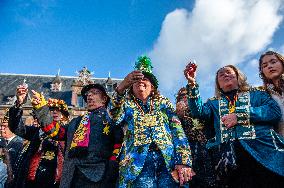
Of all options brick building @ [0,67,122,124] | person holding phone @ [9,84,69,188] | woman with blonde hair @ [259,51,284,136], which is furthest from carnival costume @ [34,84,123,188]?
brick building @ [0,67,122,124]

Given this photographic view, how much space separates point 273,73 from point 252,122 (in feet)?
2.67

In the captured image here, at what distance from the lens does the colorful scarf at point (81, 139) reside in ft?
13.3

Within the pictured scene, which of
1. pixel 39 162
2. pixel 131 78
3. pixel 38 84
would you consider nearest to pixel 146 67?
pixel 131 78

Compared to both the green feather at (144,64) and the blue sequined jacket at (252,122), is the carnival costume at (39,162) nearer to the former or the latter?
the green feather at (144,64)

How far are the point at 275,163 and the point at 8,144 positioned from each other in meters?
5.62

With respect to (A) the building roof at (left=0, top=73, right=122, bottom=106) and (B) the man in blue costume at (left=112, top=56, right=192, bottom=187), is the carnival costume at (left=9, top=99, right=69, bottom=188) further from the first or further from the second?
(A) the building roof at (left=0, top=73, right=122, bottom=106)

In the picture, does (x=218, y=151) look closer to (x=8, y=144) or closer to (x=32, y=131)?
(x=32, y=131)

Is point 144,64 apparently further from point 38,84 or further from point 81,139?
point 38,84

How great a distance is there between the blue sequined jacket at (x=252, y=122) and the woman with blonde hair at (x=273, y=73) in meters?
0.11

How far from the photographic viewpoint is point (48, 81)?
3359 cm

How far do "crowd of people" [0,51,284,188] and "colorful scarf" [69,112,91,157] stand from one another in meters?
0.01

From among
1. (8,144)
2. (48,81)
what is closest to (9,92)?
(48,81)

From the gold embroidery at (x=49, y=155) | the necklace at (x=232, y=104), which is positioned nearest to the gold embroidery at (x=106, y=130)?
the necklace at (x=232, y=104)

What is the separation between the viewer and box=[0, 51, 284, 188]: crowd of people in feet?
10.9
